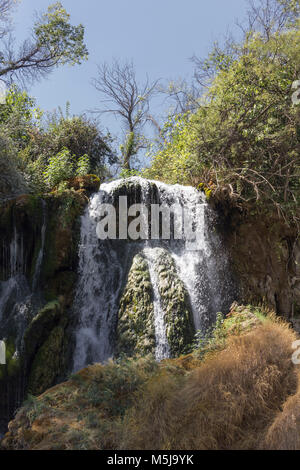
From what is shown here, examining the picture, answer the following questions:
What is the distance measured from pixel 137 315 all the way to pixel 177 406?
3.12 meters

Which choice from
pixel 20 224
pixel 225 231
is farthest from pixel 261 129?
pixel 20 224

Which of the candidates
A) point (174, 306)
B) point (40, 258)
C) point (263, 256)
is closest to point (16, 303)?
point (40, 258)

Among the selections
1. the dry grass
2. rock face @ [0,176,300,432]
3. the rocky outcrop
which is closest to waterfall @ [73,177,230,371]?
rock face @ [0,176,300,432]

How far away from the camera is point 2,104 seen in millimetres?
12875

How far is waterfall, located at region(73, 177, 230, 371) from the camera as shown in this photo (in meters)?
7.01

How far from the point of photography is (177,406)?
3.74m

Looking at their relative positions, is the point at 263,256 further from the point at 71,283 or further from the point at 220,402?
the point at 220,402

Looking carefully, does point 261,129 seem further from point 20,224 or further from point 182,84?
point 182,84

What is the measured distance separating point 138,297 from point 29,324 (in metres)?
2.22

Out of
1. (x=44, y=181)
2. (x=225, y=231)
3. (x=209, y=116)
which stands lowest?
(x=225, y=231)

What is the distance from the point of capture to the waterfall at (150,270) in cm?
701

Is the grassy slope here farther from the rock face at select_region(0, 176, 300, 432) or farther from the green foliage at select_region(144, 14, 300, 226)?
the green foliage at select_region(144, 14, 300, 226)

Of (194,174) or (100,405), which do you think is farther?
(194,174)
